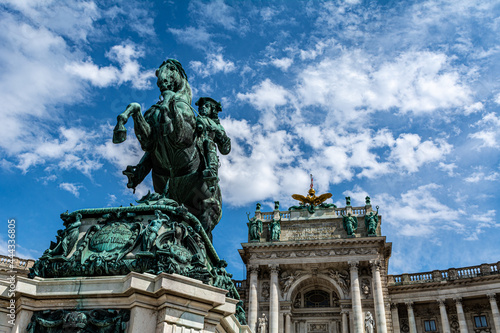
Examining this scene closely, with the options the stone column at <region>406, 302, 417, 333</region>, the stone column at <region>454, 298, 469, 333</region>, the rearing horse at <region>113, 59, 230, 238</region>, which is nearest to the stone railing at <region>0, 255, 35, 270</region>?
the stone column at <region>406, 302, 417, 333</region>

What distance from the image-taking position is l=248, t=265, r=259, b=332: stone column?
3725 cm

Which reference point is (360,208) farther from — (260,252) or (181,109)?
(181,109)

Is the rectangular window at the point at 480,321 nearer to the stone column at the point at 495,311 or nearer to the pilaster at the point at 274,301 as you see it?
the stone column at the point at 495,311

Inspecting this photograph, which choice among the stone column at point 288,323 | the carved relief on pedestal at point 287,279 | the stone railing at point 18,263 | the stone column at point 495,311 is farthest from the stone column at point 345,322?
the stone railing at point 18,263

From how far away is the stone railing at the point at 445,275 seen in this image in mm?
38284

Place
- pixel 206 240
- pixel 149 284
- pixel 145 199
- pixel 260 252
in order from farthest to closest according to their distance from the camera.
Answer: pixel 260 252 < pixel 145 199 < pixel 206 240 < pixel 149 284

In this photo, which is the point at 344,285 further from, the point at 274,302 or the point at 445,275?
the point at 445,275

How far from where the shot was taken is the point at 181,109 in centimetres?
648

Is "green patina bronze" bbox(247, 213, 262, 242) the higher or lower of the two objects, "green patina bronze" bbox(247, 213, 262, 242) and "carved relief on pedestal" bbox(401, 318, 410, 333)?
the higher

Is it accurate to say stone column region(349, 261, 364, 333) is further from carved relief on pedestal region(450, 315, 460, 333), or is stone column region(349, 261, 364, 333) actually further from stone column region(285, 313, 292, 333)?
carved relief on pedestal region(450, 315, 460, 333)

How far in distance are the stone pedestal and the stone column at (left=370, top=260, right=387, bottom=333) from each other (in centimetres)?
3397

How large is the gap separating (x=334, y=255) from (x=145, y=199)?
114ft

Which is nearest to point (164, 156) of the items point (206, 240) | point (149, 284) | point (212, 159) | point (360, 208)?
point (212, 159)

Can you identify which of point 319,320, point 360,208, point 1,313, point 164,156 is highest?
point 360,208
